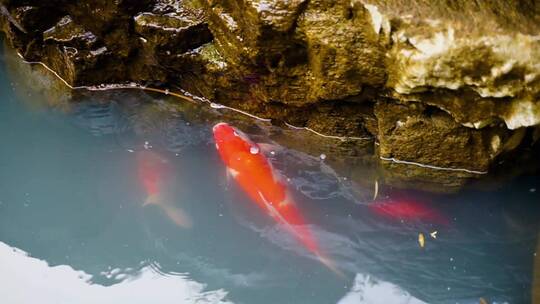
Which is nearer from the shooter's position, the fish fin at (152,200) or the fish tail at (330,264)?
the fish tail at (330,264)

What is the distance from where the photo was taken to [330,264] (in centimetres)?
352

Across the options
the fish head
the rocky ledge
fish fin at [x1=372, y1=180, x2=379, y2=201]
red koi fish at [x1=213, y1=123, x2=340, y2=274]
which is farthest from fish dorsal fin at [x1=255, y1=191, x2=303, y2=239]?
the rocky ledge

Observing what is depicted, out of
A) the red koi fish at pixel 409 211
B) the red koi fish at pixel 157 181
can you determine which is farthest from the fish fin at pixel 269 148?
the red koi fish at pixel 409 211

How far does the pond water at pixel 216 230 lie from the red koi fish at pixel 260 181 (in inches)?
1.3

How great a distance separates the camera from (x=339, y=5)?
133 inches

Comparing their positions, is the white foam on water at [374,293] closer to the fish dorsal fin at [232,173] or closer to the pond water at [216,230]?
the pond water at [216,230]

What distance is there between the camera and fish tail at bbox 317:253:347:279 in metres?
3.47

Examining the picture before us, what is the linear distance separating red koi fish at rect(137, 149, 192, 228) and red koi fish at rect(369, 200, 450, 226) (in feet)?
4.19

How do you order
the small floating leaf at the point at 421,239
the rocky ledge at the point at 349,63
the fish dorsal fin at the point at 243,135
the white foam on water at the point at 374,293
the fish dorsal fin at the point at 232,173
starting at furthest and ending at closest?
the fish dorsal fin at the point at 243,135
the fish dorsal fin at the point at 232,173
the small floating leaf at the point at 421,239
the white foam on water at the point at 374,293
the rocky ledge at the point at 349,63

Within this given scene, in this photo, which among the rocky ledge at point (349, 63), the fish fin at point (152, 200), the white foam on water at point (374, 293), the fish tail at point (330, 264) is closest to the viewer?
the rocky ledge at point (349, 63)

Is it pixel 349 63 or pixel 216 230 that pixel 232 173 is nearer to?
pixel 216 230

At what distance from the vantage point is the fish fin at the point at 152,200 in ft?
12.7

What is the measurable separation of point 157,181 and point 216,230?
0.59 m

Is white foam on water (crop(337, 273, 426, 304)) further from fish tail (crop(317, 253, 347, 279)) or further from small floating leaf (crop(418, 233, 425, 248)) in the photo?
small floating leaf (crop(418, 233, 425, 248))
